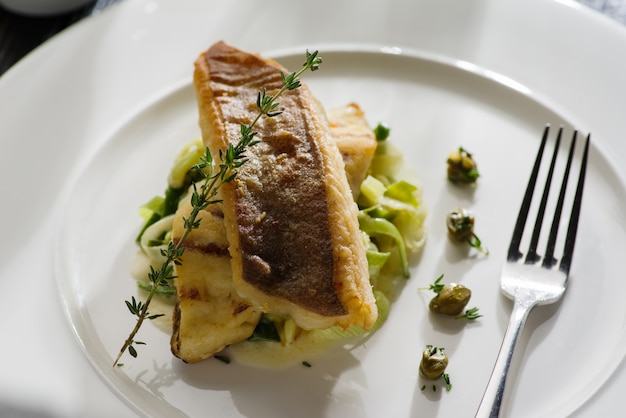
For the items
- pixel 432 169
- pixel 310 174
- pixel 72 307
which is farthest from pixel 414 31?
pixel 72 307

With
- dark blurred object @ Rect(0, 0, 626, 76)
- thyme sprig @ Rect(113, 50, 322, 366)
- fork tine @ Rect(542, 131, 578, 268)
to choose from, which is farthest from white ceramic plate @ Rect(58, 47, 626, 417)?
dark blurred object @ Rect(0, 0, 626, 76)

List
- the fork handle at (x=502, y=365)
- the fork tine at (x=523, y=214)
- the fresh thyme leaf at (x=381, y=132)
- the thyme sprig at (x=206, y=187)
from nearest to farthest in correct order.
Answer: the fork handle at (x=502, y=365), the thyme sprig at (x=206, y=187), the fork tine at (x=523, y=214), the fresh thyme leaf at (x=381, y=132)

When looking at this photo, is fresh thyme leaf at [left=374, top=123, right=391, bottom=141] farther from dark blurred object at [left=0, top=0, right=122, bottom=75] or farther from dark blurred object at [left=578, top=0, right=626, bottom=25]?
dark blurred object at [left=0, top=0, right=122, bottom=75]

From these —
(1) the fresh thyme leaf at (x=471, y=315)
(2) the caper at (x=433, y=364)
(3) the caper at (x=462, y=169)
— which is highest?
(3) the caper at (x=462, y=169)

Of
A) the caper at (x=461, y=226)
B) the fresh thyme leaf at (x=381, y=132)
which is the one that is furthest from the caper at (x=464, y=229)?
the fresh thyme leaf at (x=381, y=132)

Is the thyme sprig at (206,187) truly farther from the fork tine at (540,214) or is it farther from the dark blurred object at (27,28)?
the dark blurred object at (27,28)
